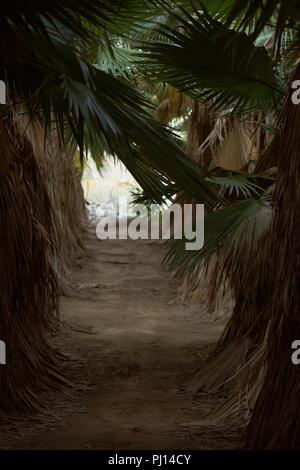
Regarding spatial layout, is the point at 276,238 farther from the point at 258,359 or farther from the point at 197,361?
the point at 197,361

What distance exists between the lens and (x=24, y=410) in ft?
11.3

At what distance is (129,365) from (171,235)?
105 cm

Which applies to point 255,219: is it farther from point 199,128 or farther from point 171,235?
point 199,128

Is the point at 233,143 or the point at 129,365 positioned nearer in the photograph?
the point at 129,365

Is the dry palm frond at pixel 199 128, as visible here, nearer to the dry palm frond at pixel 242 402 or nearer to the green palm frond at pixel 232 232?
the green palm frond at pixel 232 232

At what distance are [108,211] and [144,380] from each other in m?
10.4

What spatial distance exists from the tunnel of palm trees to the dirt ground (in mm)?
17

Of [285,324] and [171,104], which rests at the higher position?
[171,104]

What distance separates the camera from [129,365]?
4543 mm

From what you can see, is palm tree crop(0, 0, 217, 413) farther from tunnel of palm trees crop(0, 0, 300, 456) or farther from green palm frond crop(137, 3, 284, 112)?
green palm frond crop(137, 3, 284, 112)

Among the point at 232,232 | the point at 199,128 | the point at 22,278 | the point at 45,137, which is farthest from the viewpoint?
the point at 199,128

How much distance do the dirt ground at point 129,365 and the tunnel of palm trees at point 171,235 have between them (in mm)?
17

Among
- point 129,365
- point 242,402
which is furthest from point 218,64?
point 129,365

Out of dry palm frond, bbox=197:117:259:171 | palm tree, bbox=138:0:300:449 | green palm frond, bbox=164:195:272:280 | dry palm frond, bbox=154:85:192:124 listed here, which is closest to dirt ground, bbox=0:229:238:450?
palm tree, bbox=138:0:300:449
